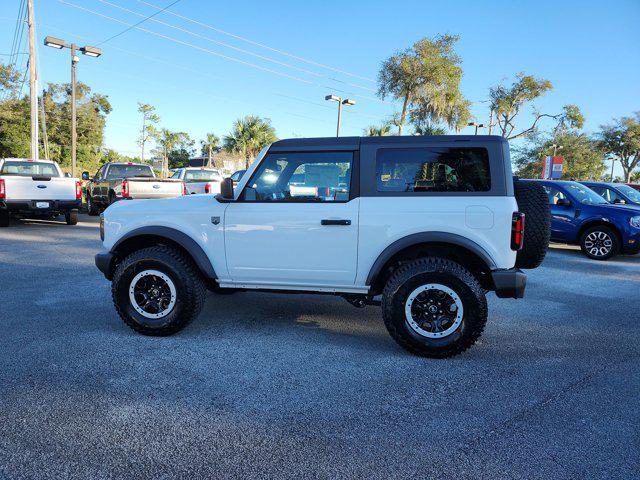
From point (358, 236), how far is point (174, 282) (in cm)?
174

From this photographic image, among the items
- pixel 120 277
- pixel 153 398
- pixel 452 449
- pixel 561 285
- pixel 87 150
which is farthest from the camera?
pixel 87 150

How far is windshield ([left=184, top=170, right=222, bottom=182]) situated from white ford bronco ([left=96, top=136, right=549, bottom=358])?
1321cm

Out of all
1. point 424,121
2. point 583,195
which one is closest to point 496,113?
point 424,121

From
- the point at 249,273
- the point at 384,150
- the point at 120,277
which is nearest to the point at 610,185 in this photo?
the point at 384,150

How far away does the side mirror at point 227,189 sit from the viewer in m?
4.17

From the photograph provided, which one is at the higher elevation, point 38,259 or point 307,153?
point 307,153

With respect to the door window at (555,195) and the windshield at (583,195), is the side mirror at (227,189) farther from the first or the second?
the windshield at (583,195)

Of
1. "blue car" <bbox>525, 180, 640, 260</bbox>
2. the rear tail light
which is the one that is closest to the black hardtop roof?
the rear tail light

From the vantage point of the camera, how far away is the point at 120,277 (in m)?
4.45

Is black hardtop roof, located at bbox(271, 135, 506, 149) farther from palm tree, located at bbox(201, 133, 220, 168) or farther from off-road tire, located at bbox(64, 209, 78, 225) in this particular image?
palm tree, located at bbox(201, 133, 220, 168)

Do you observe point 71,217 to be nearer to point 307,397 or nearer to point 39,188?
point 39,188

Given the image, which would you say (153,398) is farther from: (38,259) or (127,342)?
(38,259)

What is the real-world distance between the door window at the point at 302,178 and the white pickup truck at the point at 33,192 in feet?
33.6

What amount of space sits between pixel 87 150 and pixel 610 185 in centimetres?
5374
